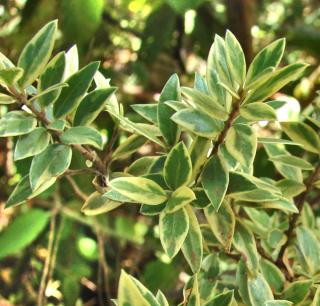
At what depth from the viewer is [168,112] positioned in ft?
1.86

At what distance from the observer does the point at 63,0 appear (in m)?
0.88

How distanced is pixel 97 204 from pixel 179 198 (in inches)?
4.3

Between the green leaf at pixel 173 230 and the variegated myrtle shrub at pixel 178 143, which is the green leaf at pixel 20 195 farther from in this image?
the green leaf at pixel 173 230

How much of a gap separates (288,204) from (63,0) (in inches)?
20.2

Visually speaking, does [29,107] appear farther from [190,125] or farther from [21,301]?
[21,301]

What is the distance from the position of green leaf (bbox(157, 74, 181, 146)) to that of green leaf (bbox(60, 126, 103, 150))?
8 centimetres

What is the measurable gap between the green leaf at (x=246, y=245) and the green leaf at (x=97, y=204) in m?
0.14

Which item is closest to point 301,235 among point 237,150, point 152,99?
point 237,150

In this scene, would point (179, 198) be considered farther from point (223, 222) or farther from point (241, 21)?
point (241, 21)

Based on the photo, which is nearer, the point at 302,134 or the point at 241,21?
the point at 302,134

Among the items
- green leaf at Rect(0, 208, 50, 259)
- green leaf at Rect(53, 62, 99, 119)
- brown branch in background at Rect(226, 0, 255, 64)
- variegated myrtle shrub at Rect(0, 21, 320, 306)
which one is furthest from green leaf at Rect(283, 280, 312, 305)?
brown branch in background at Rect(226, 0, 255, 64)

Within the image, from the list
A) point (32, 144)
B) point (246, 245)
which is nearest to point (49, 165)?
point (32, 144)

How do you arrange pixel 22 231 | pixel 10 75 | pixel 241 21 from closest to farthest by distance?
pixel 10 75 < pixel 22 231 < pixel 241 21

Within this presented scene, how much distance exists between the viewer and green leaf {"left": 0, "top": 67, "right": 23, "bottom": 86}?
0.45 metres
